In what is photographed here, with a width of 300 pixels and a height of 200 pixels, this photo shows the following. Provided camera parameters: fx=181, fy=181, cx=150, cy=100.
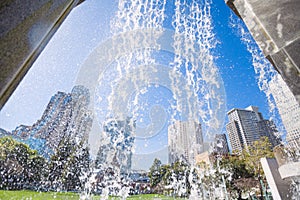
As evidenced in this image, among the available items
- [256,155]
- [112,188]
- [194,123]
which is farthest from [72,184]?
[256,155]

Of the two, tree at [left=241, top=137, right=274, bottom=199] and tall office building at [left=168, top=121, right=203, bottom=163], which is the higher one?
tall office building at [left=168, top=121, right=203, bottom=163]

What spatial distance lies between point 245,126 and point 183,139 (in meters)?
15.9

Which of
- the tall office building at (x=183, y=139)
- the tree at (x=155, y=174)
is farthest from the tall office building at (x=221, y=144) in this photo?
the tree at (x=155, y=174)

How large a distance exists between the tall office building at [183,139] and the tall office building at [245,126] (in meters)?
7.63

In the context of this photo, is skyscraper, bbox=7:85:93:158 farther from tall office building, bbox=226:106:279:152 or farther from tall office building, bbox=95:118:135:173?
tall office building, bbox=226:106:279:152

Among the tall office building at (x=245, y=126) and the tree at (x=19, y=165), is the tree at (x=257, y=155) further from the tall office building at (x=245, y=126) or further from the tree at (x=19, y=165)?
the tree at (x=19, y=165)

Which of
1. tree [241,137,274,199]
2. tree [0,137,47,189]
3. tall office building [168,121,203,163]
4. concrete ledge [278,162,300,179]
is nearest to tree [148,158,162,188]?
tall office building [168,121,203,163]

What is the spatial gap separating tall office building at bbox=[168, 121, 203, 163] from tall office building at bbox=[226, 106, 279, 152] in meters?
7.63

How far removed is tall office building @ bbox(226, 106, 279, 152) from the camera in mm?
34000

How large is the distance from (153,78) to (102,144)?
1962 centimetres

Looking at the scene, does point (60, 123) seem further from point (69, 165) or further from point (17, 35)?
point (17, 35)

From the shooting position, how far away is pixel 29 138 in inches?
966

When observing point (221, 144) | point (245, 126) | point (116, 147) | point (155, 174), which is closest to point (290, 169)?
point (116, 147)

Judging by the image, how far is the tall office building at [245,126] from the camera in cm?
3400
